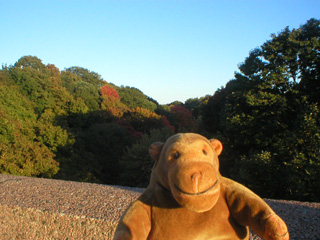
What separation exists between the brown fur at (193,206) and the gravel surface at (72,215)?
5.55 feet

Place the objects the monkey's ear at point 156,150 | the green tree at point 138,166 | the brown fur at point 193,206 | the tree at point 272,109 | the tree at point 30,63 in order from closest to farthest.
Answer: the brown fur at point 193,206
the monkey's ear at point 156,150
the tree at point 272,109
the green tree at point 138,166
the tree at point 30,63

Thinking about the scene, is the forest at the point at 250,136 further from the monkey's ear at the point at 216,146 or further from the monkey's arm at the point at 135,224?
the monkey's arm at the point at 135,224

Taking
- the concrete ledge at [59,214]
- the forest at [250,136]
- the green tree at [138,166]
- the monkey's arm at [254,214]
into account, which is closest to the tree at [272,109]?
the forest at [250,136]

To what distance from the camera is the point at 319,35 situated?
44.9 ft

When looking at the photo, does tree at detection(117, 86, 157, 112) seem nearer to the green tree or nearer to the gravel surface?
the green tree

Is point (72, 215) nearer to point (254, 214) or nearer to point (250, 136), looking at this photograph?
point (254, 214)

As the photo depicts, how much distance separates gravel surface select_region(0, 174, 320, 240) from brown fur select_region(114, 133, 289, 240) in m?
1.69

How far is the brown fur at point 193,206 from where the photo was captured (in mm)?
1540

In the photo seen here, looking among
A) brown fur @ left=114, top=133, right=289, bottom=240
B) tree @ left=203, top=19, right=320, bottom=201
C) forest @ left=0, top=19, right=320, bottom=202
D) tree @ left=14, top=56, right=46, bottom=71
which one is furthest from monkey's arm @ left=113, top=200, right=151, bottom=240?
tree @ left=14, top=56, right=46, bottom=71

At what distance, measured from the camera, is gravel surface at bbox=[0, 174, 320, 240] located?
11.8 ft

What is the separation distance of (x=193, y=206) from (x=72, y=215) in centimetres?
265

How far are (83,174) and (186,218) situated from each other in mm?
17032

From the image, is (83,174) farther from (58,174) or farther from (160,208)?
(160,208)

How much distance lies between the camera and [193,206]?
5.05ft
